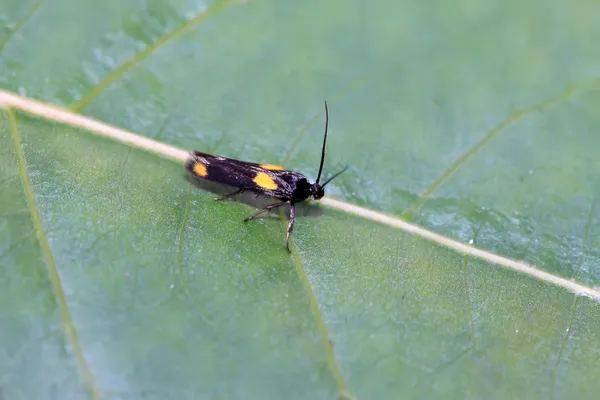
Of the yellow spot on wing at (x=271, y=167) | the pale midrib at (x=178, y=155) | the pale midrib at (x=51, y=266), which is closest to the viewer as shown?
the pale midrib at (x=51, y=266)

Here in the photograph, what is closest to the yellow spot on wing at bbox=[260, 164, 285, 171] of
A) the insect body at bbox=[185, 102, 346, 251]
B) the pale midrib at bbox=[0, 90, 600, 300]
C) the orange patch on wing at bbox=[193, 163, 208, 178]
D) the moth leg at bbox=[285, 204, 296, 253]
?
the insect body at bbox=[185, 102, 346, 251]

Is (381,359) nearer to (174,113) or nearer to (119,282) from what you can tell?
(119,282)

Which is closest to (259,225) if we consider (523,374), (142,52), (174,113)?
(174,113)

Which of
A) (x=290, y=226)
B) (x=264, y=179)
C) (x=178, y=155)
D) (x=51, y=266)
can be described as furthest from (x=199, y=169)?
(x=51, y=266)

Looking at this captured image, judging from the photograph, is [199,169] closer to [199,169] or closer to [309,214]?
[199,169]

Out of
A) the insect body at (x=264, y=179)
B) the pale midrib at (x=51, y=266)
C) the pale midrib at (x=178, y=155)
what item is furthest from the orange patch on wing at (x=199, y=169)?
the pale midrib at (x=51, y=266)

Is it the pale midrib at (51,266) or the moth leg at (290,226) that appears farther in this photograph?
the moth leg at (290,226)

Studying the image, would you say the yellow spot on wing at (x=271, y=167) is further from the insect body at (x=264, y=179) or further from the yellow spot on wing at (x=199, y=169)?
the yellow spot on wing at (x=199, y=169)
